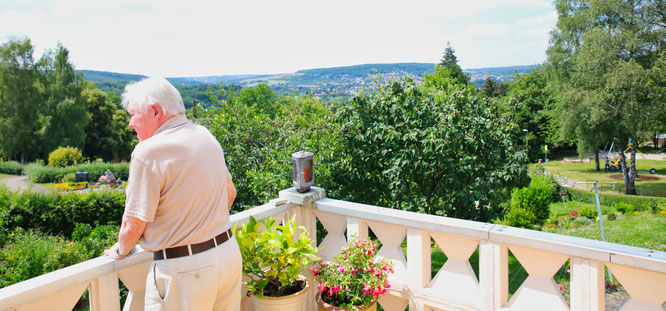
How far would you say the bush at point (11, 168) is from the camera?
3959 cm

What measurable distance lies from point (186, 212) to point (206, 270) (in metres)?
0.27

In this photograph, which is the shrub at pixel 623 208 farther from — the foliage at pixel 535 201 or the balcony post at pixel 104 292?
the balcony post at pixel 104 292

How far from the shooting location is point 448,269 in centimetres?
270

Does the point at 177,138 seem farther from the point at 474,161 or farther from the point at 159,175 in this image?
the point at 474,161

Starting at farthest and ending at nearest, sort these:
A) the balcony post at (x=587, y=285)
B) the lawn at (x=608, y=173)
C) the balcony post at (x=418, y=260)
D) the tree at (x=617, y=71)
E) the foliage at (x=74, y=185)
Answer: the foliage at (x=74, y=185), the lawn at (x=608, y=173), the tree at (x=617, y=71), the balcony post at (x=418, y=260), the balcony post at (x=587, y=285)

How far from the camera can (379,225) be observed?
2.98 metres

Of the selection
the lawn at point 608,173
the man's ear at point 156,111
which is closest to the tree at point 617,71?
the lawn at point 608,173

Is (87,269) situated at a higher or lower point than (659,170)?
higher

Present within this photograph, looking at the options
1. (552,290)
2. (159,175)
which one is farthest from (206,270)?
(552,290)

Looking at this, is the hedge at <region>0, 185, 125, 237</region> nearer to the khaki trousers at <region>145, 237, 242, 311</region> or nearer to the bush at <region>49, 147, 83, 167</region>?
the khaki trousers at <region>145, 237, 242, 311</region>

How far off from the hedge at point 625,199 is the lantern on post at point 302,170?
773 inches

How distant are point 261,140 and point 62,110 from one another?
135 feet

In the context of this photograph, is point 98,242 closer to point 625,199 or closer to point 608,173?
point 625,199

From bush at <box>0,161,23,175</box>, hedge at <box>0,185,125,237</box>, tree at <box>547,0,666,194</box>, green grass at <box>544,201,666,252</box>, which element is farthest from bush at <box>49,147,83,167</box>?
tree at <box>547,0,666,194</box>
